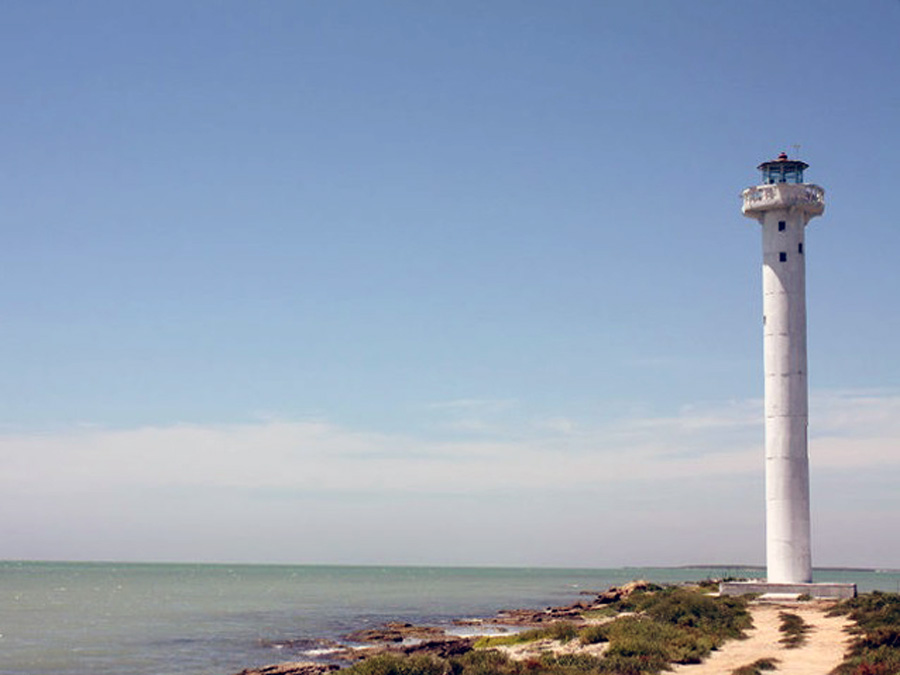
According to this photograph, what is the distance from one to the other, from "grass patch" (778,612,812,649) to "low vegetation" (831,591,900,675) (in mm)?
1689

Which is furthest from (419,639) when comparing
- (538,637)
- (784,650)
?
(784,650)

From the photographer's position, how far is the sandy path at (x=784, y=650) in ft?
93.8

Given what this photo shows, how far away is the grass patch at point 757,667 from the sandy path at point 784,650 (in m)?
0.20

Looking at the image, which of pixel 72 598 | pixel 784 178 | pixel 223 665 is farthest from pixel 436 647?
pixel 72 598

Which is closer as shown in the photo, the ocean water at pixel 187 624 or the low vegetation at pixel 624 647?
the low vegetation at pixel 624 647

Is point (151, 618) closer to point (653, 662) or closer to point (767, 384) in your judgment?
point (767, 384)

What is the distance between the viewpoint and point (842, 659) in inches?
1156

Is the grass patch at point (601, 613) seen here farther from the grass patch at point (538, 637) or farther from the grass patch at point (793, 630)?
the grass patch at point (793, 630)

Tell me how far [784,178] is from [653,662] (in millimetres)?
30160

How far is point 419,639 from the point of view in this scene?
5156 cm

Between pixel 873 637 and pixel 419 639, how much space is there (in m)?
26.4

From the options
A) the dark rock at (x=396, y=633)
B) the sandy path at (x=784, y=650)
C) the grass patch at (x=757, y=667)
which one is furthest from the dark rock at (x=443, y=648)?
the grass patch at (x=757, y=667)

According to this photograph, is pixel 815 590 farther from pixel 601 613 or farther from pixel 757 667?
pixel 757 667

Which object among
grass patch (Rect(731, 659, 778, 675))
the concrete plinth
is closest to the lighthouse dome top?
the concrete plinth
